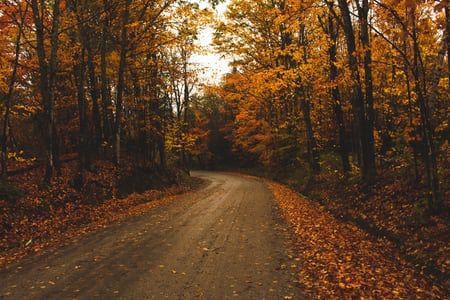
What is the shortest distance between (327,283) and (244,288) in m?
1.39

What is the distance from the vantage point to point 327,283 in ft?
20.8

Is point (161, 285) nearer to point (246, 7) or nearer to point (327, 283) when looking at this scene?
point (327, 283)

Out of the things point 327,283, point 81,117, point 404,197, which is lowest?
point 327,283

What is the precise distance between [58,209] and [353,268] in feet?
33.4

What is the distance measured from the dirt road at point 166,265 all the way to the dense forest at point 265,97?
245 cm

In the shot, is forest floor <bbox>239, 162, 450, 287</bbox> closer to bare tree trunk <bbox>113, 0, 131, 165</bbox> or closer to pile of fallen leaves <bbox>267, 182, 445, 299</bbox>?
pile of fallen leaves <bbox>267, 182, 445, 299</bbox>

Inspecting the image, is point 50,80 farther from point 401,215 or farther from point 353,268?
point 401,215

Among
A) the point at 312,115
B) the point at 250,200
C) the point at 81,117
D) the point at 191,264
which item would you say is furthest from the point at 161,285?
the point at 312,115

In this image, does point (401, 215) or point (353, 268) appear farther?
point (401, 215)

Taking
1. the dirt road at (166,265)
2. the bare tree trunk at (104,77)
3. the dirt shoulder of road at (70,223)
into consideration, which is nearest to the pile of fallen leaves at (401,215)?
the dirt road at (166,265)

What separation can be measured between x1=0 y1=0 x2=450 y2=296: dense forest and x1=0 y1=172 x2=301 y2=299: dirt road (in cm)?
245

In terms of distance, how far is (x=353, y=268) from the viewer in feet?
23.2

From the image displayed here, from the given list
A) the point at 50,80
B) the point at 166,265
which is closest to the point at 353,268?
the point at 166,265

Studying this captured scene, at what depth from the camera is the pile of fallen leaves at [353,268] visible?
6.00 m
